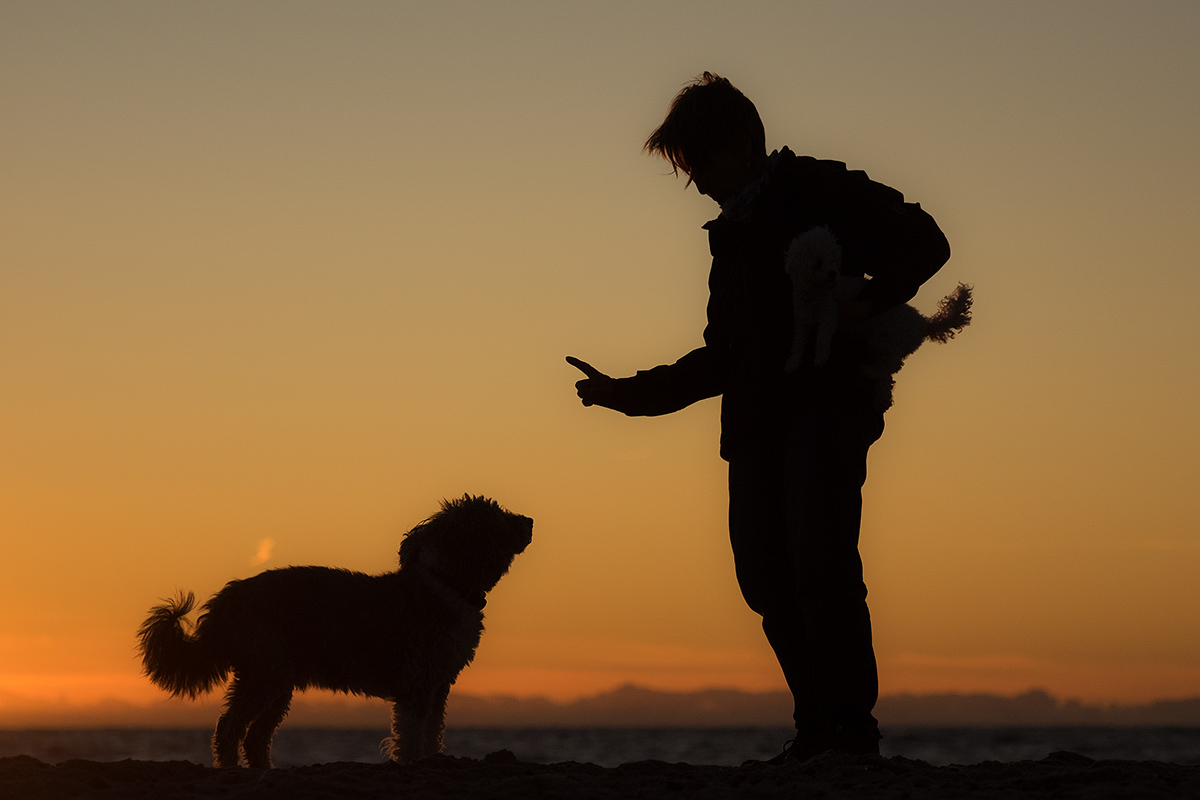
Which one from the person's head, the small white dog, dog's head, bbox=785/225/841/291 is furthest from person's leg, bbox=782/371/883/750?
the person's head

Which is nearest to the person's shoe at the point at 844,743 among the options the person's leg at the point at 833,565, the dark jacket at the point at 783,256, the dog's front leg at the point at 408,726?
the person's leg at the point at 833,565

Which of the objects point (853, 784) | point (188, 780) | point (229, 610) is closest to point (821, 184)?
point (853, 784)

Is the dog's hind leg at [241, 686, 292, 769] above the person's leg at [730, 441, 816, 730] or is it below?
below

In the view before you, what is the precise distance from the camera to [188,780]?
16.4 feet

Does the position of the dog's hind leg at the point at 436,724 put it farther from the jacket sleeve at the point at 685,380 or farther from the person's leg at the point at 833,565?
the person's leg at the point at 833,565

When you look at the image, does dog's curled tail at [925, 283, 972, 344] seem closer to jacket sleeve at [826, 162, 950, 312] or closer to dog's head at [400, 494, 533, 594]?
jacket sleeve at [826, 162, 950, 312]

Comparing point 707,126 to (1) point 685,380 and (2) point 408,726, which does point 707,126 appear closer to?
(1) point 685,380

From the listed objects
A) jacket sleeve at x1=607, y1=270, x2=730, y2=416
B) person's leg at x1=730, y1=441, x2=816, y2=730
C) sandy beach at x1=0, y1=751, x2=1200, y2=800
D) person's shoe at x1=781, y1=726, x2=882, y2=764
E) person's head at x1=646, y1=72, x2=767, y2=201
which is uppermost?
person's head at x1=646, y1=72, x2=767, y2=201

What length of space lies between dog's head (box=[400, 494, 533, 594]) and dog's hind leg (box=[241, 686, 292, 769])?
122 centimetres

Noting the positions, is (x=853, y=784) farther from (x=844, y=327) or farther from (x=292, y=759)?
(x=292, y=759)

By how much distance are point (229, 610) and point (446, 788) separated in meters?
3.22

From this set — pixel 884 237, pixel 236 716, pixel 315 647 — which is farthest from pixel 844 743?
pixel 236 716

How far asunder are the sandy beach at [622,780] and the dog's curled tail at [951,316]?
194 cm

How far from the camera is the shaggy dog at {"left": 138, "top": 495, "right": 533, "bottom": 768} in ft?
23.6
